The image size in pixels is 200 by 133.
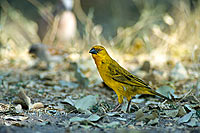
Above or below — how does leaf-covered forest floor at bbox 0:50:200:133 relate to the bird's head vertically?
below

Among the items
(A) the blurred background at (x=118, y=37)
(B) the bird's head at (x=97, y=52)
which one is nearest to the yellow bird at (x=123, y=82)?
(B) the bird's head at (x=97, y=52)

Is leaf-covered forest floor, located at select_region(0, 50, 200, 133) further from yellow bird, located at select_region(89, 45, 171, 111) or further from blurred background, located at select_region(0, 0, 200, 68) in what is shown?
blurred background, located at select_region(0, 0, 200, 68)

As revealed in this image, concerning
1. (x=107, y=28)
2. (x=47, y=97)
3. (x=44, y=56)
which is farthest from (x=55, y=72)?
(x=107, y=28)

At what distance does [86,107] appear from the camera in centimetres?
292

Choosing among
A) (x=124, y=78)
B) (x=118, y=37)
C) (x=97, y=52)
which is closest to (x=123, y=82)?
(x=124, y=78)

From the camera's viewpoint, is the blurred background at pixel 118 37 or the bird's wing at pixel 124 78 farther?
the blurred background at pixel 118 37

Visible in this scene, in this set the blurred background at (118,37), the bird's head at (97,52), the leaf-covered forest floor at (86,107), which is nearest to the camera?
the leaf-covered forest floor at (86,107)

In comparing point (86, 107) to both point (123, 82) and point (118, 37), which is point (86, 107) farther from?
point (118, 37)

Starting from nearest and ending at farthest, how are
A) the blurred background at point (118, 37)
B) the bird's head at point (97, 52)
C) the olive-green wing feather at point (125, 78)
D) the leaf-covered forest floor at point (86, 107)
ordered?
the leaf-covered forest floor at point (86, 107) → the olive-green wing feather at point (125, 78) → the bird's head at point (97, 52) → the blurred background at point (118, 37)

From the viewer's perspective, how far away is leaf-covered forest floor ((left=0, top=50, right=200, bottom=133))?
2.41 metres

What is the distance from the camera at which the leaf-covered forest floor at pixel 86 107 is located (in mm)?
2406

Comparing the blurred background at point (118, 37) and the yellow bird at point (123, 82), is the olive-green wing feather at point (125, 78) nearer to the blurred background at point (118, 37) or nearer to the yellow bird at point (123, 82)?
the yellow bird at point (123, 82)

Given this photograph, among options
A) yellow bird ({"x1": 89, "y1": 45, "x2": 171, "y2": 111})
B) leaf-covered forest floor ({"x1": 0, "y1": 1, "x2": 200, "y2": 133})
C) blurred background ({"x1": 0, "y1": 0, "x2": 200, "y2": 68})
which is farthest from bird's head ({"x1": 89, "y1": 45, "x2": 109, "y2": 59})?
blurred background ({"x1": 0, "y1": 0, "x2": 200, "y2": 68})

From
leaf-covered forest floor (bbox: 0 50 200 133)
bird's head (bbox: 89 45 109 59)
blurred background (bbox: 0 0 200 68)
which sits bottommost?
leaf-covered forest floor (bbox: 0 50 200 133)
